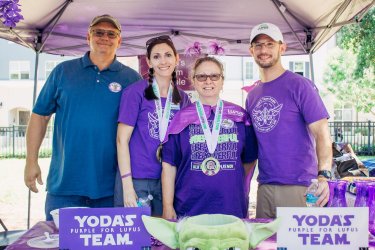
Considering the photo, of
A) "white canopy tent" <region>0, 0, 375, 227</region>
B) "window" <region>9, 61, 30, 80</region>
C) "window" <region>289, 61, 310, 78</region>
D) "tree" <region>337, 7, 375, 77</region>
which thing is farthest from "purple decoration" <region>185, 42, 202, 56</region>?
"window" <region>9, 61, 30, 80</region>

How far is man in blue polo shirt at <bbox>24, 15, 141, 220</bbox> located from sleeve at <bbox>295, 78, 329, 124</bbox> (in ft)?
3.36

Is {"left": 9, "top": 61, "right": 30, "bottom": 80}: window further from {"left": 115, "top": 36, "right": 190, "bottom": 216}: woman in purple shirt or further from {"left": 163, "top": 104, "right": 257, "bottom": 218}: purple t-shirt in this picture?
{"left": 163, "top": 104, "right": 257, "bottom": 218}: purple t-shirt

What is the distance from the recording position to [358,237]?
132 centimetres

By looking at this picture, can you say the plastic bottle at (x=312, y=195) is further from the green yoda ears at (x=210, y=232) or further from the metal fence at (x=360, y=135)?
the metal fence at (x=360, y=135)

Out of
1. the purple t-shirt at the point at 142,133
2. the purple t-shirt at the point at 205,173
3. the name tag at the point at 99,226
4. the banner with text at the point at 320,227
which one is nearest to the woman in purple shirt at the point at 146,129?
the purple t-shirt at the point at 142,133

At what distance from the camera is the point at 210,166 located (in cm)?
215

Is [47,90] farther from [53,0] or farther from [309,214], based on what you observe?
[309,214]

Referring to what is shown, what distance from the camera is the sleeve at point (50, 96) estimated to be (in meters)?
2.65

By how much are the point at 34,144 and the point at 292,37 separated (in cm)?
327

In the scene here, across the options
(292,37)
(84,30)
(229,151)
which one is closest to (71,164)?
(229,151)

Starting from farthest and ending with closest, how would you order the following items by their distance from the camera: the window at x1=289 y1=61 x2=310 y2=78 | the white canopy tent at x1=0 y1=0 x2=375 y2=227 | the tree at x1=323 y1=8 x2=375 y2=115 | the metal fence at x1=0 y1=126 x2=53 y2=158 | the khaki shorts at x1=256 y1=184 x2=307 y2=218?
the window at x1=289 y1=61 x2=310 y2=78 → the metal fence at x1=0 y1=126 x2=53 y2=158 → the tree at x1=323 y1=8 x2=375 y2=115 → the white canopy tent at x1=0 y1=0 x2=375 y2=227 → the khaki shorts at x1=256 y1=184 x2=307 y2=218

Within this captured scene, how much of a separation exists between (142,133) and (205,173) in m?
0.43

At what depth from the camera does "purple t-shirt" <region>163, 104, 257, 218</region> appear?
84.9 inches

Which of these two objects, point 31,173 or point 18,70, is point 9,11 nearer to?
point 31,173
